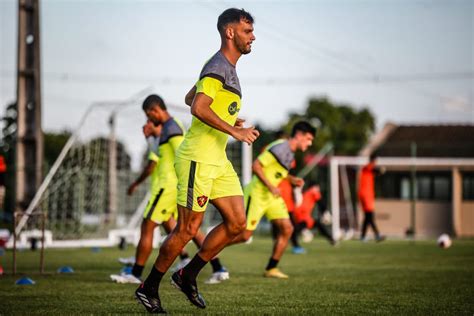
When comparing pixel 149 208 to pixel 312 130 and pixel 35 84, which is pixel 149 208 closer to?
pixel 312 130

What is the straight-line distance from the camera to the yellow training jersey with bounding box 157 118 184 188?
9.62 meters

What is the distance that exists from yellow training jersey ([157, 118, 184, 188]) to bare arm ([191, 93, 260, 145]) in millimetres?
3049

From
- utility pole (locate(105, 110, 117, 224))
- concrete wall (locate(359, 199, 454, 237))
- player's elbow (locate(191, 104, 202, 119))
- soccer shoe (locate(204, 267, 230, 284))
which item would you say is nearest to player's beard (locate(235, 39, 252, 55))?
player's elbow (locate(191, 104, 202, 119))

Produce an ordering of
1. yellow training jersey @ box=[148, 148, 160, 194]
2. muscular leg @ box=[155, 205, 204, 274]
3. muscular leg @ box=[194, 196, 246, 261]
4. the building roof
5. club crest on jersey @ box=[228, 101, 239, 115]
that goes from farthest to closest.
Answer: the building roof, yellow training jersey @ box=[148, 148, 160, 194], muscular leg @ box=[194, 196, 246, 261], club crest on jersey @ box=[228, 101, 239, 115], muscular leg @ box=[155, 205, 204, 274]

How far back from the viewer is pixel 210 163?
6742 mm

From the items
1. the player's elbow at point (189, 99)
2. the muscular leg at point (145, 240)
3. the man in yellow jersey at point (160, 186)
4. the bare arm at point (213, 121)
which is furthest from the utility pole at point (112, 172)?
the bare arm at point (213, 121)

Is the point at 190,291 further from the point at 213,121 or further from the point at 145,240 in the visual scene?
the point at 145,240

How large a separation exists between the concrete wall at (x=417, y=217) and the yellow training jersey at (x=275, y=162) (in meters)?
30.7

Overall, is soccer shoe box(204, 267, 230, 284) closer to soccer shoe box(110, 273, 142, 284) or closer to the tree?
soccer shoe box(110, 273, 142, 284)

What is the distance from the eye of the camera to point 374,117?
7044cm

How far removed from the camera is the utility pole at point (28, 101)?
69.3 feet

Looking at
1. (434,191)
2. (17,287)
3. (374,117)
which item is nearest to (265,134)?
(434,191)

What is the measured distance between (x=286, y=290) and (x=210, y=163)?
8.82 ft

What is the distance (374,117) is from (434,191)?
2708 cm
